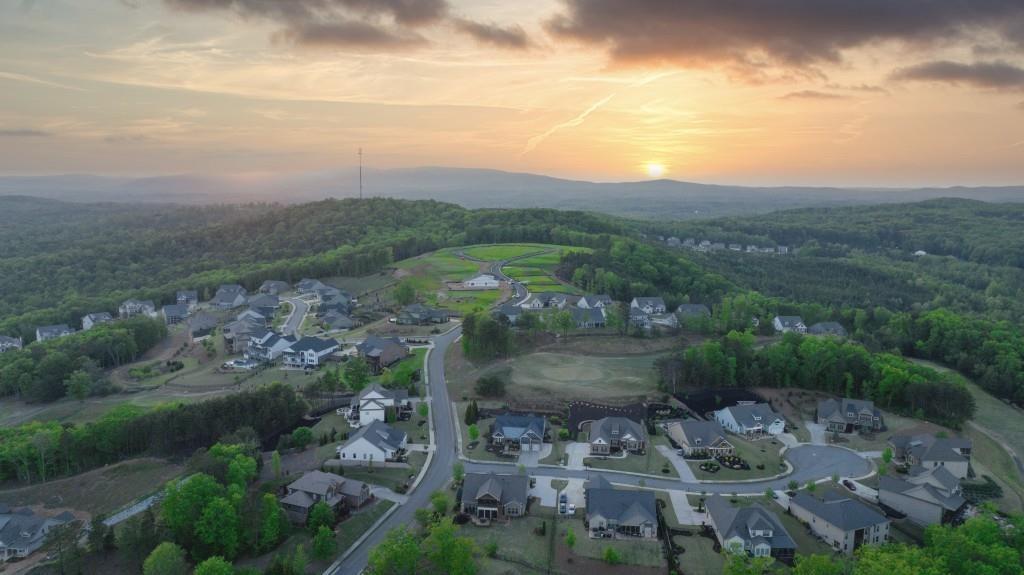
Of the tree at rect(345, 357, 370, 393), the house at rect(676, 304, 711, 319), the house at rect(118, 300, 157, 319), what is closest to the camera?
the tree at rect(345, 357, 370, 393)

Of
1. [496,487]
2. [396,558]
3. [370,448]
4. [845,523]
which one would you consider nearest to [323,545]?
[396,558]

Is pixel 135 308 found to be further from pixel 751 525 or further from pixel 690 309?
pixel 751 525

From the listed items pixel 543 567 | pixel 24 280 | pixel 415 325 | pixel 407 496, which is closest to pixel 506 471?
pixel 407 496

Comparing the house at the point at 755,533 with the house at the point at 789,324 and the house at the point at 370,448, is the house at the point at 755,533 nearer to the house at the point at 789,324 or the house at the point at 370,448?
the house at the point at 370,448

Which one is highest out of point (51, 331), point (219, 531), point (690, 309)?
point (690, 309)

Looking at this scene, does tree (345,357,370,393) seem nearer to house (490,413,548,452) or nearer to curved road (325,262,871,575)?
curved road (325,262,871,575)

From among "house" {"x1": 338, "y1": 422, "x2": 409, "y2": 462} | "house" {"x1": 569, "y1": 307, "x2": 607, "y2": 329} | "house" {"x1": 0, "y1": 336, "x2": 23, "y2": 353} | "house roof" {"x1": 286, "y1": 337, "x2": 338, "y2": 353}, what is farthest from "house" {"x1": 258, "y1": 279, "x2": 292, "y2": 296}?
"house" {"x1": 338, "y1": 422, "x2": 409, "y2": 462}

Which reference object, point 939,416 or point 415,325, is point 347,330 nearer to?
point 415,325
